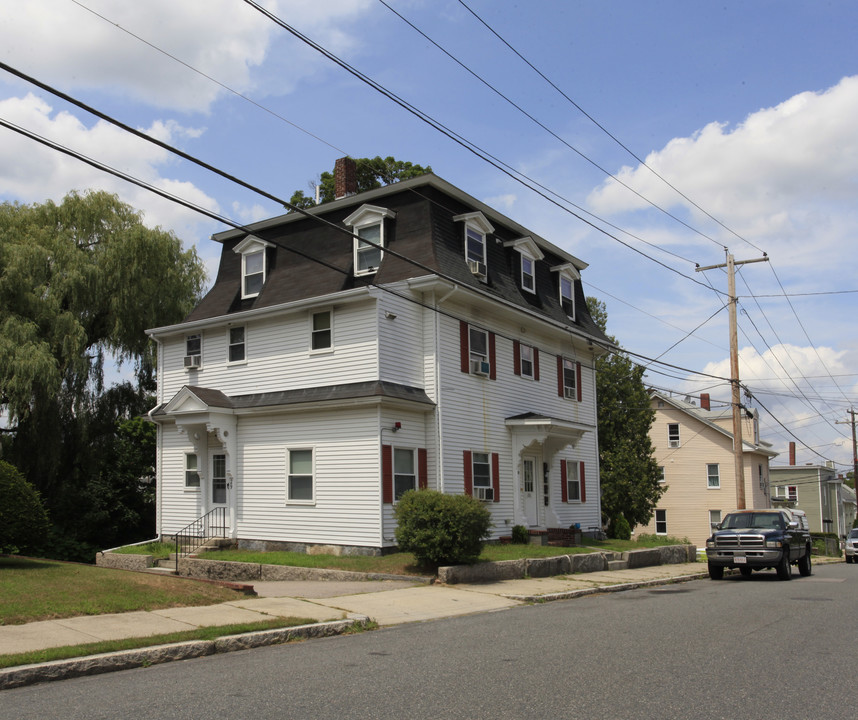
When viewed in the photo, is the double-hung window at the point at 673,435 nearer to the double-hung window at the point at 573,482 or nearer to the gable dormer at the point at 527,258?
the double-hung window at the point at 573,482

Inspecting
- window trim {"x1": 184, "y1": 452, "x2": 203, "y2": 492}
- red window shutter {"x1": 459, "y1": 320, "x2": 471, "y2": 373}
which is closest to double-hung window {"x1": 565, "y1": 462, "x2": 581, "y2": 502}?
red window shutter {"x1": 459, "y1": 320, "x2": 471, "y2": 373}

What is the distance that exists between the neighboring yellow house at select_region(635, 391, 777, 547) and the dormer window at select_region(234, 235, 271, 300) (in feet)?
104

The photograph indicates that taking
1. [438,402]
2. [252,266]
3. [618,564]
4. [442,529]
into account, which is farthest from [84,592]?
[252,266]

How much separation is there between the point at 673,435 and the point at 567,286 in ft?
84.9

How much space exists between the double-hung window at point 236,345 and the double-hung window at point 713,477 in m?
35.7

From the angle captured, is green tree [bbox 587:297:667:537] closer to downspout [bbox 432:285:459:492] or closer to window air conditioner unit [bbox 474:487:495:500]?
window air conditioner unit [bbox 474:487:495:500]

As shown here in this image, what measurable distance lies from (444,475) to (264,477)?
5.05m

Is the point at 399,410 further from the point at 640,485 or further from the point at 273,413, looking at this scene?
the point at 640,485

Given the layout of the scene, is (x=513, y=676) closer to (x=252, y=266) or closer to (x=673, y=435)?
(x=252, y=266)

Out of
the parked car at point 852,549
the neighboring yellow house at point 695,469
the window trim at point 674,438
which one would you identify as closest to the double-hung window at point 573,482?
Answer: the parked car at point 852,549

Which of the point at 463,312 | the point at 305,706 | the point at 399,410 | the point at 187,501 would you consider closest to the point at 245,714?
the point at 305,706

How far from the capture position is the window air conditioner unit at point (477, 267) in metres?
23.3

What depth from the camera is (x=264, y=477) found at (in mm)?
22047

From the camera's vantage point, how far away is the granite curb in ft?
25.6
